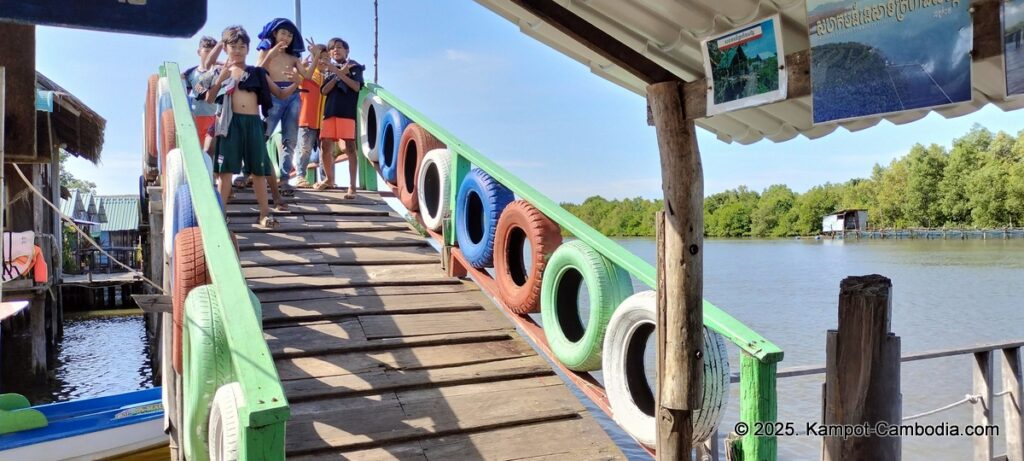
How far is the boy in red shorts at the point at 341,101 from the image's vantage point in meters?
6.44

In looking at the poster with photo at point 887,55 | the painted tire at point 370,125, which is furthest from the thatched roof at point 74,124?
the poster with photo at point 887,55

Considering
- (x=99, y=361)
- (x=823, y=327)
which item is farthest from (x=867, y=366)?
(x=823, y=327)

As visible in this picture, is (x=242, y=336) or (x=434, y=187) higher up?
(x=434, y=187)

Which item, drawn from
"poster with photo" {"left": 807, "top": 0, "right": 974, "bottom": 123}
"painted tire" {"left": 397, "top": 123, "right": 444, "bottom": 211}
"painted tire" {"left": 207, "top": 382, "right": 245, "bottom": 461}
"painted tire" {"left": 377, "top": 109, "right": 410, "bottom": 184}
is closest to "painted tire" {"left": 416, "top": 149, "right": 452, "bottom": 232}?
"painted tire" {"left": 397, "top": 123, "right": 444, "bottom": 211}

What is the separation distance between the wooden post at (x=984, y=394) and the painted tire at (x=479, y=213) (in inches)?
125

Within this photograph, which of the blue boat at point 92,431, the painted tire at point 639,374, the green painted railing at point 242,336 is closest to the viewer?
the green painted railing at point 242,336

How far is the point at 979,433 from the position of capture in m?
4.54

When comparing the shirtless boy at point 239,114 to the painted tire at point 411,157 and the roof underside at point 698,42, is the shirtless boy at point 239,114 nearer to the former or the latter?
the painted tire at point 411,157

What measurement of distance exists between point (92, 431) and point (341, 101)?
3.48m

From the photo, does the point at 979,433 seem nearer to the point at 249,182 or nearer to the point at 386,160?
the point at 386,160

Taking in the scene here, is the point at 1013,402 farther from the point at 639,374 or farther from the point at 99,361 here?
the point at 99,361

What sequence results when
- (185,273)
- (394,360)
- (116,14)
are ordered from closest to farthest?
1. (116,14)
2. (185,273)
3. (394,360)

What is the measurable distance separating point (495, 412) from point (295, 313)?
1.44 m

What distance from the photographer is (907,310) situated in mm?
19906
